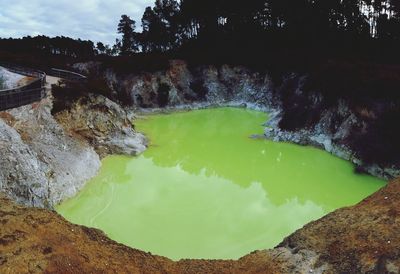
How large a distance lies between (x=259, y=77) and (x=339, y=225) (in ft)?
134

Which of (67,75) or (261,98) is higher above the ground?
(67,75)

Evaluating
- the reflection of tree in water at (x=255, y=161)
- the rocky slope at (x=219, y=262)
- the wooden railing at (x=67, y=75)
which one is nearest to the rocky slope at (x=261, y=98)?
the reflection of tree in water at (x=255, y=161)

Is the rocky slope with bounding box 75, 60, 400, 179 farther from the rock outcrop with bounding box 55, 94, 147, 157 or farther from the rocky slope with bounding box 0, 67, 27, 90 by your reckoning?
the rocky slope with bounding box 0, 67, 27, 90

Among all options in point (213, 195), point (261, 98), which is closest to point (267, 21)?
point (261, 98)

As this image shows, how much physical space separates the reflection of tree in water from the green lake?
0.20 ft

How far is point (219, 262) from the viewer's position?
11875 millimetres

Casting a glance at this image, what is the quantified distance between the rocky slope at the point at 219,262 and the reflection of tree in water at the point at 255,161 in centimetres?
749

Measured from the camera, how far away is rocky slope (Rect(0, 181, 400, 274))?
10523mm

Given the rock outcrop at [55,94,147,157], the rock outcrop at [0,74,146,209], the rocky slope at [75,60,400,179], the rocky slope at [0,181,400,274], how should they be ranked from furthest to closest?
the rocky slope at [75,60,400,179] → the rock outcrop at [55,94,147,157] → the rock outcrop at [0,74,146,209] → the rocky slope at [0,181,400,274]

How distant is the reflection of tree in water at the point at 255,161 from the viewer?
21.5m

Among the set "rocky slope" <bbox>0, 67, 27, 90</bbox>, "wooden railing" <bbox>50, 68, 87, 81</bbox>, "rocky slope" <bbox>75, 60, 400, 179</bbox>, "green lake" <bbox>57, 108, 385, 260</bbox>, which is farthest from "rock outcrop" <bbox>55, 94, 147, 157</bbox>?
"wooden railing" <bbox>50, 68, 87, 81</bbox>

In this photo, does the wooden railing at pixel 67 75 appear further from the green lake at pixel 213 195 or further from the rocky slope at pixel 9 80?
the green lake at pixel 213 195

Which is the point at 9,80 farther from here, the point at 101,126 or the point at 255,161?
the point at 255,161

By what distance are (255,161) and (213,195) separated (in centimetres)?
690
